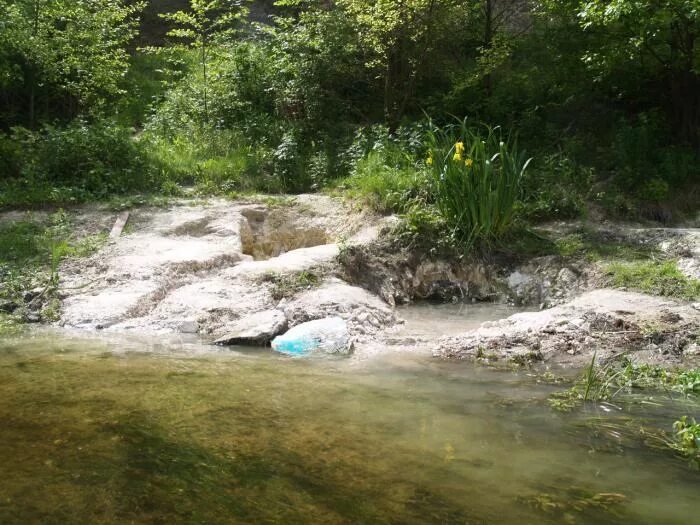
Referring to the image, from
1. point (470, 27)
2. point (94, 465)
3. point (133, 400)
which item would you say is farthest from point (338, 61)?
point (94, 465)

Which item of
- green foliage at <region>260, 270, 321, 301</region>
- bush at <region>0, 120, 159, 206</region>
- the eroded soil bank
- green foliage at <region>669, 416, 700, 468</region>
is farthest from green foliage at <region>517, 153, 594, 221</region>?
bush at <region>0, 120, 159, 206</region>

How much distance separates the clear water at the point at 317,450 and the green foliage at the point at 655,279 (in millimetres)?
2599

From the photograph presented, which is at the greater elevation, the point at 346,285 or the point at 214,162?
the point at 214,162

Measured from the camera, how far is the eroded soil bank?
237 inches

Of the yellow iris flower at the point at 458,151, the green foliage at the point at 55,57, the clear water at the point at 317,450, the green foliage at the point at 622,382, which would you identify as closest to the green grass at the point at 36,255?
the clear water at the point at 317,450

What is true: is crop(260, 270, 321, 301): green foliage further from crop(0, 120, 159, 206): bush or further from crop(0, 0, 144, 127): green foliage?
crop(0, 0, 144, 127): green foliage

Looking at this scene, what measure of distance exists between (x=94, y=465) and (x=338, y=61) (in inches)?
435

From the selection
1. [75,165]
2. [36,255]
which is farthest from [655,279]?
[75,165]

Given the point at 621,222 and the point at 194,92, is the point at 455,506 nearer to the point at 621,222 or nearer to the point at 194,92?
the point at 621,222

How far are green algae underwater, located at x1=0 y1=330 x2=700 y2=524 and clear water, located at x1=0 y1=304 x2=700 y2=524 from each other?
0.01 m

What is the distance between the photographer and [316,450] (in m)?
3.38

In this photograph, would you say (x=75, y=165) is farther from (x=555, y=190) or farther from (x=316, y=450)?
(x=316, y=450)

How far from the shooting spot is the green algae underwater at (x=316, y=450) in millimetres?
2738

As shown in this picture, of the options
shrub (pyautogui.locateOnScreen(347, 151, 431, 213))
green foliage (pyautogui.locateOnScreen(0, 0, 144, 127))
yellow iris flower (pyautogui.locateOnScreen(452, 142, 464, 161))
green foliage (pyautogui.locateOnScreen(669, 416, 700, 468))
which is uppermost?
green foliage (pyautogui.locateOnScreen(0, 0, 144, 127))
